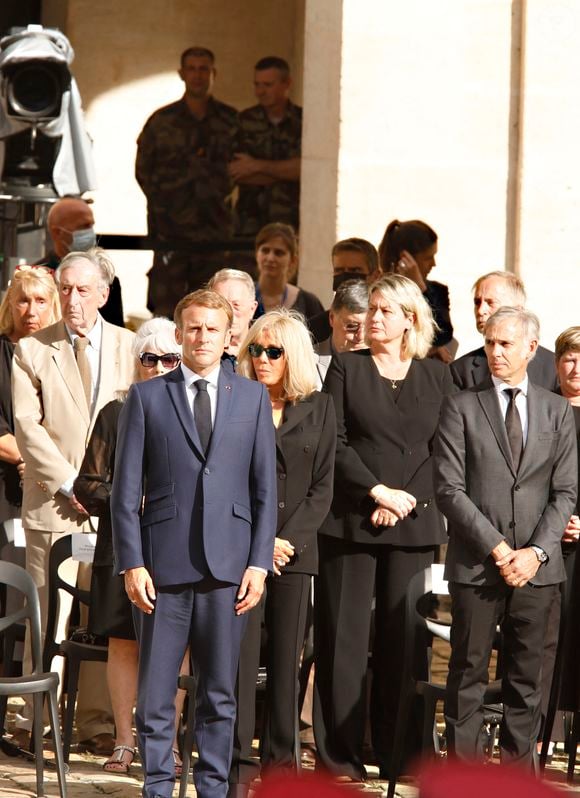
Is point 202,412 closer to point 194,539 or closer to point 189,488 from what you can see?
point 189,488

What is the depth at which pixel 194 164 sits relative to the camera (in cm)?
1028

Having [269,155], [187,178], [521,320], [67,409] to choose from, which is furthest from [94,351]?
[187,178]

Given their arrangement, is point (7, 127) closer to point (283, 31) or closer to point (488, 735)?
point (488, 735)

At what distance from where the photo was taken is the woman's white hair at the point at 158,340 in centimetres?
575

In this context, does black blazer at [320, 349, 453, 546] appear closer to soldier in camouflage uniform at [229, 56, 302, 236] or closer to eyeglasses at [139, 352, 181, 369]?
eyeglasses at [139, 352, 181, 369]

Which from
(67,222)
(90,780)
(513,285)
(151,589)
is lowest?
(90,780)

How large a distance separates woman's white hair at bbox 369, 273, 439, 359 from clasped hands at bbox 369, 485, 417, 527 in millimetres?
632

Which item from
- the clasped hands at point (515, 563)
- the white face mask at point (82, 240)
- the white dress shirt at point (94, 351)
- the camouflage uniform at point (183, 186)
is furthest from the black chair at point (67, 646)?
the camouflage uniform at point (183, 186)

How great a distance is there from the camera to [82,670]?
6336 millimetres

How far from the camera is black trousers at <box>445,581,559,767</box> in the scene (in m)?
5.17

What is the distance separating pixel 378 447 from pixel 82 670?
1727mm

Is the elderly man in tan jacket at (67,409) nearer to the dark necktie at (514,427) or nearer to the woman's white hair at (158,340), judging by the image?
the woman's white hair at (158,340)

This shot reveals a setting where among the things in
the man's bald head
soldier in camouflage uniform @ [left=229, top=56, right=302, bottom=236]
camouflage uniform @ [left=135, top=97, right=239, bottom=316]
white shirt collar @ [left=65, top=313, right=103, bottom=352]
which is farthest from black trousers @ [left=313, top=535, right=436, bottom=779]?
camouflage uniform @ [left=135, top=97, right=239, bottom=316]

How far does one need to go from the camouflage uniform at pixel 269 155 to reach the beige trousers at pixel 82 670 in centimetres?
438
